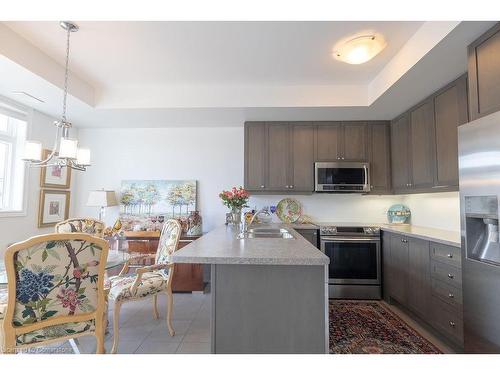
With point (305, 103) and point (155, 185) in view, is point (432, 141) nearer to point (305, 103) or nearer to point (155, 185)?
point (305, 103)

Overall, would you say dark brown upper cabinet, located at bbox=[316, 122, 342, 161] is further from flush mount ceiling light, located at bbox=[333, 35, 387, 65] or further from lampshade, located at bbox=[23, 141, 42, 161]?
lampshade, located at bbox=[23, 141, 42, 161]

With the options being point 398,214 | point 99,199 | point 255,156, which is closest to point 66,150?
point 99,199

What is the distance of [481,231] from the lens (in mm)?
1683

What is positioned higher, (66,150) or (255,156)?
(255,156)

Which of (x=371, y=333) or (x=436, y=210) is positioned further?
(x=436, y=210)

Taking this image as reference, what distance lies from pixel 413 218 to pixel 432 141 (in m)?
1.28

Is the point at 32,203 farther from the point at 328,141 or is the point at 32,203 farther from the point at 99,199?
the point at 328,141

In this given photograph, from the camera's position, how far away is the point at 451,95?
2475 millimetres

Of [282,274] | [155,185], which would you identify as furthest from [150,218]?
[282,274]

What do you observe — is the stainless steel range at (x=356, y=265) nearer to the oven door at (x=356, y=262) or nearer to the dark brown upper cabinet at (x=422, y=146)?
the oven door at (x=356, y=262)

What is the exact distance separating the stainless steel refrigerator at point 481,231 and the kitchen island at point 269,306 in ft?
3.17

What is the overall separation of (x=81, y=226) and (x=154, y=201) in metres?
1.30

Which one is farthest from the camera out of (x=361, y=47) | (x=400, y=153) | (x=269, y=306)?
(x=400, y=153)

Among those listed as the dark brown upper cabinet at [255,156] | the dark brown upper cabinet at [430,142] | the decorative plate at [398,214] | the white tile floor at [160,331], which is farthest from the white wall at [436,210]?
the white tile floor at [160,331]
